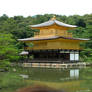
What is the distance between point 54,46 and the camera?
2791 centimetres

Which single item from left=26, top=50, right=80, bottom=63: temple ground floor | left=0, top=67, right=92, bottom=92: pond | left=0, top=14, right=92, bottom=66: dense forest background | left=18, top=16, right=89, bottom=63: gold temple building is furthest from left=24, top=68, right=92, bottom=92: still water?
left=26, top=50, right=80, bottom=63: temple ground floor

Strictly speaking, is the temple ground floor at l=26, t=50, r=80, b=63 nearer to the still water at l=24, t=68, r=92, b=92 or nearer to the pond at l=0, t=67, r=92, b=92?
the still water at l=24, t=68, r=92, b=92

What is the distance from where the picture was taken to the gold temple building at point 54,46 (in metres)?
27.4

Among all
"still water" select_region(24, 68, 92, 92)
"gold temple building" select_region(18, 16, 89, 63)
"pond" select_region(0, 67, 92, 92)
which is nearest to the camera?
"pond" select_region(0, 67, 92, 92)

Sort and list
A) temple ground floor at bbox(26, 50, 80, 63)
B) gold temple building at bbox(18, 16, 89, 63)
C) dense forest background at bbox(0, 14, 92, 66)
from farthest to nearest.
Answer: gold temple building at bbox(18, 16, 89, 63), temple ground floor at bbox(26, 50, 80, 63), dense forest background at bbox(0, 14, 92, 66)

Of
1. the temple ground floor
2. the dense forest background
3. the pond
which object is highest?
the dense forest background

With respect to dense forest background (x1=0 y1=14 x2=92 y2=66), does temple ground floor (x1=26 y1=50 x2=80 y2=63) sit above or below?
below

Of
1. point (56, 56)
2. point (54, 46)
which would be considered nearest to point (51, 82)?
point (54, 46)

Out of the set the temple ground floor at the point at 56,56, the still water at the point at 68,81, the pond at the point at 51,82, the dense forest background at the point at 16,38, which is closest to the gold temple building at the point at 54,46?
the temple ground floor at the point at 56,56

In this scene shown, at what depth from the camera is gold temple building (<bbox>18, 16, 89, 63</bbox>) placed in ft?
89.9

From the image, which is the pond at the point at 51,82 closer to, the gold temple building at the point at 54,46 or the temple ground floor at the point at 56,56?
the gold temple building at the point at 54,46

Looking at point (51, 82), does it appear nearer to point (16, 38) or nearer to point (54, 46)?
point (54, 46)

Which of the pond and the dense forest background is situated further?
the dense forest background

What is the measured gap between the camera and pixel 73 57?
28859mm
